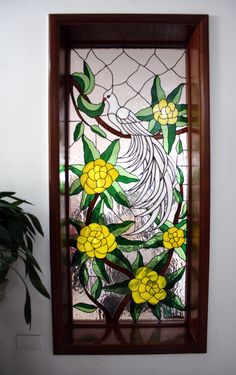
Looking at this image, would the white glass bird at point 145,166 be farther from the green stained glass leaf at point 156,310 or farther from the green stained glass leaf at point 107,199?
the green stained glass leaf at point 156,310

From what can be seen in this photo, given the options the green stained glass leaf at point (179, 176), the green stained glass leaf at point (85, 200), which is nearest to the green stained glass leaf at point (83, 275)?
the green stained glass leaf at point (85, 200)

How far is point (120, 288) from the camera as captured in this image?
1626mm

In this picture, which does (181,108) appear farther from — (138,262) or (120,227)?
(138,262)

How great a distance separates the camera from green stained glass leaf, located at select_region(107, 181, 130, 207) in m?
1.60

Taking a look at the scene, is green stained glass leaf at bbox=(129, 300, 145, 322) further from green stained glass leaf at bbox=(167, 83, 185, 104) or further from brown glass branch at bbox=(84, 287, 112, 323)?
green stained glass leaf at bbox=(167, 83, 185, 104)

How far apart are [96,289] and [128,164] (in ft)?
2.47

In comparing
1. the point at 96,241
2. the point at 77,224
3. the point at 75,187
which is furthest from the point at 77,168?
the point at 96,241

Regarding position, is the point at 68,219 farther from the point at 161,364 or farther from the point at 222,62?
the point at 222,62

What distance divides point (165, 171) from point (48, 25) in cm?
98

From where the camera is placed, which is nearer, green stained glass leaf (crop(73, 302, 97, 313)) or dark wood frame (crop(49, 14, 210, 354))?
dark wood frame (crop(49, 14, 210, 354))

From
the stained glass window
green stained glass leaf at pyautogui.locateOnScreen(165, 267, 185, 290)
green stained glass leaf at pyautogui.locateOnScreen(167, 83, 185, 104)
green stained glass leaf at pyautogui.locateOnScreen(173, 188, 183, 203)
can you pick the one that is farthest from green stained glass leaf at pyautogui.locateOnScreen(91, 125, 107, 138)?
green stained glass leaf at pyautogui.locateOnScreen(165, 267, 185, 290)

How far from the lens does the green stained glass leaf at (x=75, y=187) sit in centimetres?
160

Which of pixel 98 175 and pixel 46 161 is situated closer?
pixel 46 161

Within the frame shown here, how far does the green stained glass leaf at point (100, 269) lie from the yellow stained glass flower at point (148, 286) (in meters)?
0.15
